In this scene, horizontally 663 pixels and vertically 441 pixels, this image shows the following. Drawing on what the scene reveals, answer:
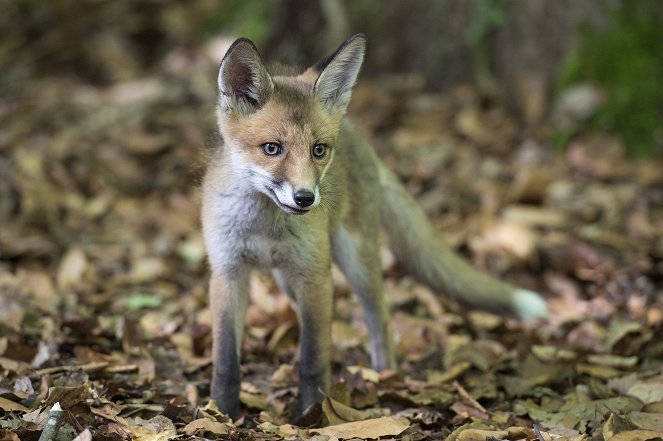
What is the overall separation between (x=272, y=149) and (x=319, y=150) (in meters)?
0.25

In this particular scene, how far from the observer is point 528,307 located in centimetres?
510

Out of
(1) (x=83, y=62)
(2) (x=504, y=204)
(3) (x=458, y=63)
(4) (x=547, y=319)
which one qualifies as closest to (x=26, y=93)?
(1) (x=83, y=62)

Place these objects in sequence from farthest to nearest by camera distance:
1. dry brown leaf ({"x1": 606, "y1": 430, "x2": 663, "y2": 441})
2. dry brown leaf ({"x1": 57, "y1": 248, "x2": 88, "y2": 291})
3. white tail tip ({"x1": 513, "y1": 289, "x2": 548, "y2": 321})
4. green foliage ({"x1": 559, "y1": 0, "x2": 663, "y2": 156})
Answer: green foliage ({"x1": 559, "y1": 0, "x2": 663, "y2": 156}) < dry brown leaf ({"x1": 57, "y1": 248, "x2": 88, "y2": 291}) < white tail tip ({"x1": 513, "y1": 289, "x2": 548, "y2": 321}) < dry brown leaf ({"x1": 606, "y1": 430, "x2": 663, "y2": 441})

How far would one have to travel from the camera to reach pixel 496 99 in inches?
297

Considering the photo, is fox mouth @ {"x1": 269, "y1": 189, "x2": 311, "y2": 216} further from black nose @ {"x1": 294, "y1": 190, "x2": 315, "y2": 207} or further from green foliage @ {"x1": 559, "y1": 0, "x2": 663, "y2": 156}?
→ green foliage @ {"x1": 559, "y1": 0, "x2": 663, "y2": 156}

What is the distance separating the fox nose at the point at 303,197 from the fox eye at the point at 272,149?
31 cm

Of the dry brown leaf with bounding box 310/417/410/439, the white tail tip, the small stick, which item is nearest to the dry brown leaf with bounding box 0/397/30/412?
the small stick

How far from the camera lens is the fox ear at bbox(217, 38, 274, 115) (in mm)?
3688

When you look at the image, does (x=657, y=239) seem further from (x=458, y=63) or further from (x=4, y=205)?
(x=4, y=205)

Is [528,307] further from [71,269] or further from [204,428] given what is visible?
[71,269]

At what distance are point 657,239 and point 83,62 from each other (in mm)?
6335

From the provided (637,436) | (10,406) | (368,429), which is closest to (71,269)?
(10,406)

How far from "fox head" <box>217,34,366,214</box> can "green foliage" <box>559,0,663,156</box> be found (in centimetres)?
358

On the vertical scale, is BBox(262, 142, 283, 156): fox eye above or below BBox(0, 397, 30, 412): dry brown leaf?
above
